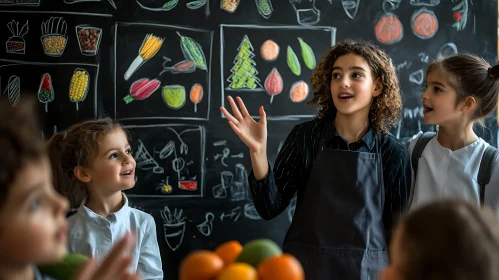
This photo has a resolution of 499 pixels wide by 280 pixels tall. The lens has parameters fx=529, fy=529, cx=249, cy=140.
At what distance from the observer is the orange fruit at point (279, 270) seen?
849 mm

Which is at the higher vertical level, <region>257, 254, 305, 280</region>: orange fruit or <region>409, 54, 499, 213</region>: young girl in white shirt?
<region>409, 54, 499, 213</region>: young girl in white shirt

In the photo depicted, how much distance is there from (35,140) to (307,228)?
46.7 inches

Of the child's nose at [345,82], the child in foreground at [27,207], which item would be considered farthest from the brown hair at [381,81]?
the child in foreground at [27,207]

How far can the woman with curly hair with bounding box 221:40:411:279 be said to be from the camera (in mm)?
1771

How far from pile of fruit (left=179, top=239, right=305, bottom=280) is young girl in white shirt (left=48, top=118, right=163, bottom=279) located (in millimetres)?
964

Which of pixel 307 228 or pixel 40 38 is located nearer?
pixel 307 228

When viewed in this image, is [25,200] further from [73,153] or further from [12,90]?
[12,90]

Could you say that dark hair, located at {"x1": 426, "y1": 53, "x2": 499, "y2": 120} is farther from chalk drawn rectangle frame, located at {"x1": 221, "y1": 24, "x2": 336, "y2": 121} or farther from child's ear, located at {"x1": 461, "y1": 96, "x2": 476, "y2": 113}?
chalk drawn rectangle frame, located at {"x1": 221, "y1": 24, "x2": 336, "y2": 121}

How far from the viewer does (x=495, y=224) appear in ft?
2.55

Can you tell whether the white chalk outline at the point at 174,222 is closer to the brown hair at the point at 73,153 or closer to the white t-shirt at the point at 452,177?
the brown hair at the point at 73,153

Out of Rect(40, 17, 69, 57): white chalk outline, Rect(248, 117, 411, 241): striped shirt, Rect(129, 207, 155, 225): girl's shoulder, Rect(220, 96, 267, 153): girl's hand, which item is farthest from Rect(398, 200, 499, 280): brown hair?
Rect(40, 17, 69, 57): white chalk outline

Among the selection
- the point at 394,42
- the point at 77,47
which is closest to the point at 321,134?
the point at 394,42

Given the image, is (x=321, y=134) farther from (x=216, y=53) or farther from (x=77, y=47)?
(x=77, y=47)

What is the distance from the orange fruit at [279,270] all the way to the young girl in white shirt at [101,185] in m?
1.05
